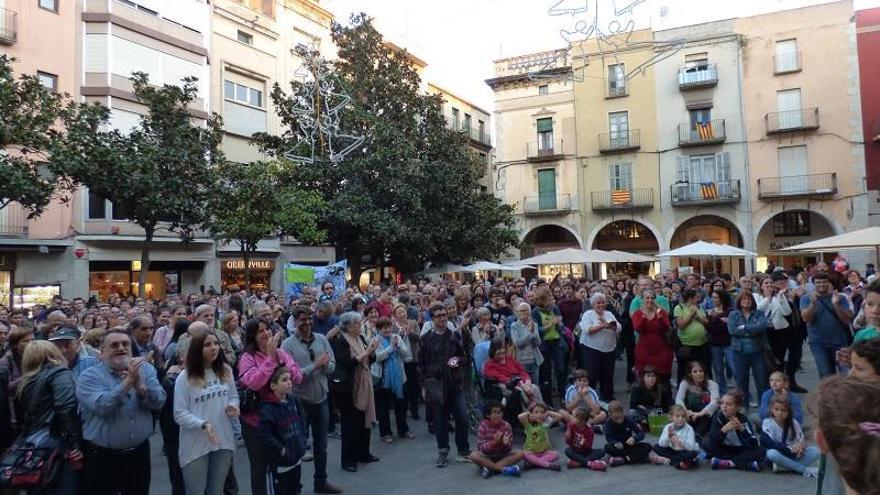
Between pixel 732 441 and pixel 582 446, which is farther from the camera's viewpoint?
pixel 582 446

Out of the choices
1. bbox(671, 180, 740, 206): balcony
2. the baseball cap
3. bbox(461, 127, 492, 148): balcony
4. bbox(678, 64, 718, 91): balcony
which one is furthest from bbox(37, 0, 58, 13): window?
bbox(461, 127, 492, 148): balcony

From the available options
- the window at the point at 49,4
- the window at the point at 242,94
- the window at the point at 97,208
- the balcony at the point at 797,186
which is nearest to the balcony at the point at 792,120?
the balcony at the point at 797,186

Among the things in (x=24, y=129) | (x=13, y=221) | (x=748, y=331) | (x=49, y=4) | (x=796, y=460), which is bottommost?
(x=796, y=460)

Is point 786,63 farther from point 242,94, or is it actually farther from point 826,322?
point 826,322

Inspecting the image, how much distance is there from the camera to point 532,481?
20.3ft

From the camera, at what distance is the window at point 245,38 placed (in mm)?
26297

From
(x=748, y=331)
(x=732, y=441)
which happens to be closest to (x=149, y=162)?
(x=748, y=331)

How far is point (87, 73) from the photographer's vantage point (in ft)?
67.2

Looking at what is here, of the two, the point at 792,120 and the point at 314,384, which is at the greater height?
the point at 792,120

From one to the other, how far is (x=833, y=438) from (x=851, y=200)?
30243 mm

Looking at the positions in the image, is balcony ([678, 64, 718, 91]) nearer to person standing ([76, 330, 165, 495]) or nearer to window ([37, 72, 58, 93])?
window ([37, 72, 58, 93])

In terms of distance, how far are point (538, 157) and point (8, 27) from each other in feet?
75.6

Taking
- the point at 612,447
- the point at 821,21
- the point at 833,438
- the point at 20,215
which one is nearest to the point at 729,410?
the point at 612,447

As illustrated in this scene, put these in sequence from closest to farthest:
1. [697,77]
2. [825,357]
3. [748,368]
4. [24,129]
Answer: [825,357] < [748,368] < [24,129] < [697,77]
